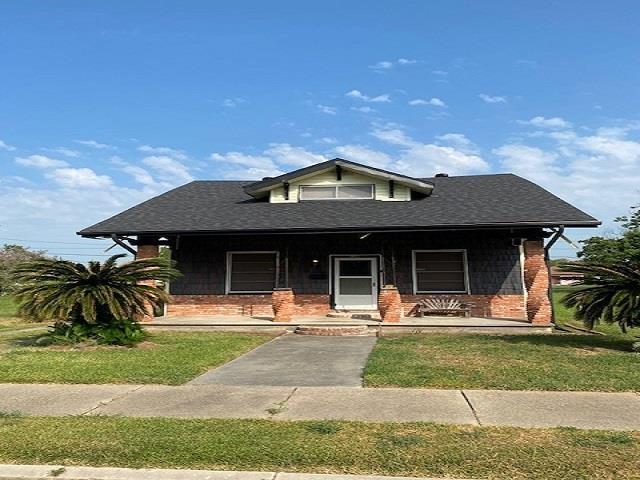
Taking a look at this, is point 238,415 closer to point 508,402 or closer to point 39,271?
point 508,402

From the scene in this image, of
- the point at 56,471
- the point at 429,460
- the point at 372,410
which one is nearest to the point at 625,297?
the point at 372,410

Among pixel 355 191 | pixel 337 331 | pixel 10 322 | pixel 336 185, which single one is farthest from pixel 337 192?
pixel 10 322

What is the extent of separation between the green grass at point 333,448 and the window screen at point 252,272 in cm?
1140

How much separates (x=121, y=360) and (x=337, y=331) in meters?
5.62

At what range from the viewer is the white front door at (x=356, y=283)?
618 inches

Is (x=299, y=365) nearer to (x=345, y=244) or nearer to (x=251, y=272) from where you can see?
(x=345, y=244)

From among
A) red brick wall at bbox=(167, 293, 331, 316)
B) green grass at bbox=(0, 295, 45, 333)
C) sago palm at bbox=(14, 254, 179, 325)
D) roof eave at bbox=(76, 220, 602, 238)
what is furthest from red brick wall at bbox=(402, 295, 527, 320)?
green grass at bbox=(0, 295, 45, 333)

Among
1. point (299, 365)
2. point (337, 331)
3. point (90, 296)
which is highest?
point (90, 296)

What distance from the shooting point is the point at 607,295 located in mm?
9219

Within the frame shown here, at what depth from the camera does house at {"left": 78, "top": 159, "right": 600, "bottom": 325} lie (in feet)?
47.6

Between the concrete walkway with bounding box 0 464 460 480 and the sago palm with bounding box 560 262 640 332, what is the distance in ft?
24.0

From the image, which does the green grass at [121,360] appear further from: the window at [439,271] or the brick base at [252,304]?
the window at [439,271]

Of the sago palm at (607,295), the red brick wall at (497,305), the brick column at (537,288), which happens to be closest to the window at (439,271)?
the red brick wall at (497,305)

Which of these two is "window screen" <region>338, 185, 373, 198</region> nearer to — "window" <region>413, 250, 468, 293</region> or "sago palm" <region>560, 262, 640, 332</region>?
"window" <region>413, 250, 468, 293</region>
